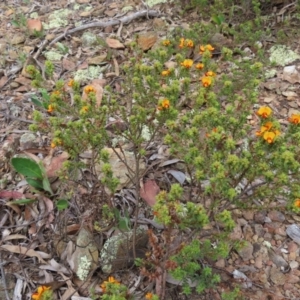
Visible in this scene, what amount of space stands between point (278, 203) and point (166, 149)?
73 centimetres

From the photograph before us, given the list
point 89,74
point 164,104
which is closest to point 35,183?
point 164,104

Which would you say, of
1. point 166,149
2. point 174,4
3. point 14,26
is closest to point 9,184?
point 166,149

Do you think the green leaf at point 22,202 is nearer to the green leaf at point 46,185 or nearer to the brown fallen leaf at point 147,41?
the green leaf at point 46,185

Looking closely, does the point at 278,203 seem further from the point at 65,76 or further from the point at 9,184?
the point at 65,76

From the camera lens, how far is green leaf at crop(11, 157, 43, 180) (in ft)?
7.05

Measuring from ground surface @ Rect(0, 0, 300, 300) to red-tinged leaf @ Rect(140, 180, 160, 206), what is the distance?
0.07 m

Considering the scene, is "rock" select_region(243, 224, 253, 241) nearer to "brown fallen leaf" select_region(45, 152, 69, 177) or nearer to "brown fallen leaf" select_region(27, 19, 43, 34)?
"brown fallen leaf" select_region(45, 152, 69, 177)

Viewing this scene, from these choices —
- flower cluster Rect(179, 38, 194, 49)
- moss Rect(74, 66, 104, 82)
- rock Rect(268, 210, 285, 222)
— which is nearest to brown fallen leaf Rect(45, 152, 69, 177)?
moss Rect(74, 66, 104, 82)

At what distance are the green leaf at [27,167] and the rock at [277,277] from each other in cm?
129

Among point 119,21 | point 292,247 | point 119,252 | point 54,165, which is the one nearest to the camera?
point 119,252

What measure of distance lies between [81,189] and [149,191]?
0.38 m

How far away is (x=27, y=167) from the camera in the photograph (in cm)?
218

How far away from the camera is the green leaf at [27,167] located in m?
2.15

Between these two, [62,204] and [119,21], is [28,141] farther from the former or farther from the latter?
[119,21]
